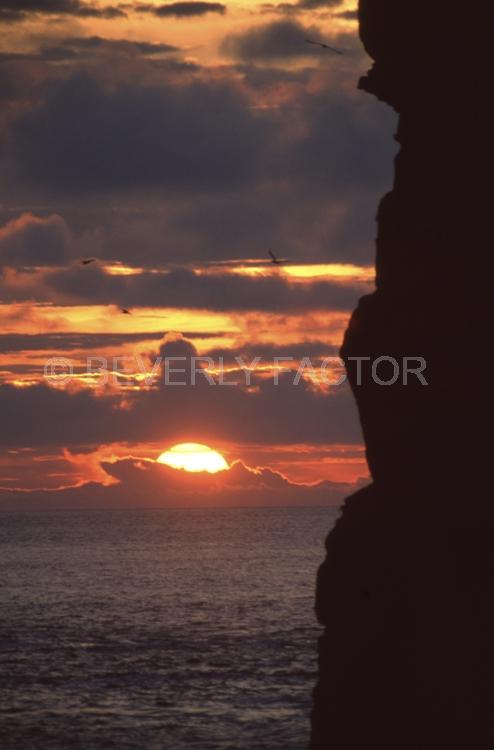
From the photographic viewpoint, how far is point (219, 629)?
7694 centimetres

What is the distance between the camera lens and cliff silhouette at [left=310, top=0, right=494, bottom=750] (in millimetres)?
23031

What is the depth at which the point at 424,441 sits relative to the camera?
78.9 ft

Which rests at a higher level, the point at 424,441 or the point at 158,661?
the point at 424,441

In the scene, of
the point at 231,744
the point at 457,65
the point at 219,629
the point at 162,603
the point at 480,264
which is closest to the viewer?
the point at 480,264

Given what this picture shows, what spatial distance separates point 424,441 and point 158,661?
4099cm

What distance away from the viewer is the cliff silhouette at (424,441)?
75.6ft

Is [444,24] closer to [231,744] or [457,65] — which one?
[457,65]

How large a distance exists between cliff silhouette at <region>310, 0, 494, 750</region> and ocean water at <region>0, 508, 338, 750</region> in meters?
17.3

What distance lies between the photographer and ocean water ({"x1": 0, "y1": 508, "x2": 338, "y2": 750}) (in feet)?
149

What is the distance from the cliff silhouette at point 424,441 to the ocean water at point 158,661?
17.3 metres

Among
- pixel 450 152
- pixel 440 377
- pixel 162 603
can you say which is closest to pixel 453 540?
pixel 440 377

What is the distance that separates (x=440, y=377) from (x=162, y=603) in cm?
7577

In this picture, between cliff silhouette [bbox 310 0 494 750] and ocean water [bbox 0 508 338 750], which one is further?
ocean water [bbox 0 508 338 750]

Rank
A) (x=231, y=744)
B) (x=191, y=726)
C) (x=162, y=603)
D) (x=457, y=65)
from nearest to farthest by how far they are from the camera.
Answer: (x=457, y=65)
(x=231, y=744)
(x=191, y=726)
(x=162, y=603)
